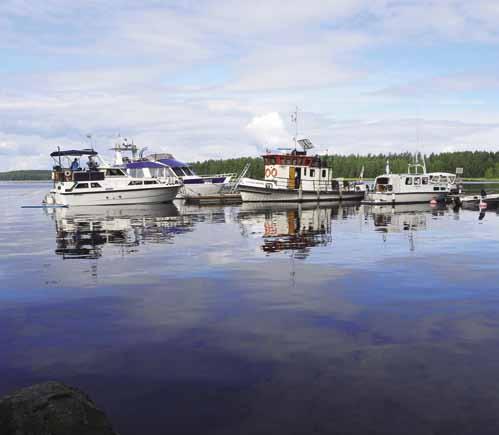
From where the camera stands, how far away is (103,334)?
10461 mm

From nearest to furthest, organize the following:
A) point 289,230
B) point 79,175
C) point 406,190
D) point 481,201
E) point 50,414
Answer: point 50,414 → point 289,230 → point 481,201 → point 79,175 → point 406,190

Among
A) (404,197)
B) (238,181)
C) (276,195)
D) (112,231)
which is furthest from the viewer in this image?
(238,181)

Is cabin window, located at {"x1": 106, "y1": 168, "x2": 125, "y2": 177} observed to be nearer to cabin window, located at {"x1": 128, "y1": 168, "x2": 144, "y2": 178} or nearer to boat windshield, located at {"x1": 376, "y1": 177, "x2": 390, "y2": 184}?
cabin window, located at {"x1": 128, "y1": 168, "x2": 144, "y2": 178}

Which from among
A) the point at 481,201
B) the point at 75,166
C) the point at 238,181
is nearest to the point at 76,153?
the point at 75,166

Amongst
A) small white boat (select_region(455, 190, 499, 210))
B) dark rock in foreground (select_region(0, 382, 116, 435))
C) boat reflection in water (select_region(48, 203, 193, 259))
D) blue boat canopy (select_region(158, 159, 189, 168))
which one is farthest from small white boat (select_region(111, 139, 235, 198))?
dark rock in foreground (select_region(0, 382, 116, 435))

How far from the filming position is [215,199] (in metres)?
62.1

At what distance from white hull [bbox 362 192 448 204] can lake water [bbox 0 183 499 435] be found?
113 ft

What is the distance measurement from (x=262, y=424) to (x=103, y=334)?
498 centimetres

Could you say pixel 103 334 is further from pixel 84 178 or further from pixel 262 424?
pixel 84 178

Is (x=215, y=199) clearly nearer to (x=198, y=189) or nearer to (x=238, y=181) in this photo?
(x=198, y=189)

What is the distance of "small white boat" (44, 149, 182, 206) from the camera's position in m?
55.5

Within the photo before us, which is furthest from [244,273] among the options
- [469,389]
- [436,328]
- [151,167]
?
[151,167]

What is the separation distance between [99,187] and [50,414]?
2083 inches

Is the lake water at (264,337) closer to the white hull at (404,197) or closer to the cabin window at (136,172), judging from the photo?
the white hull at (404,197)
